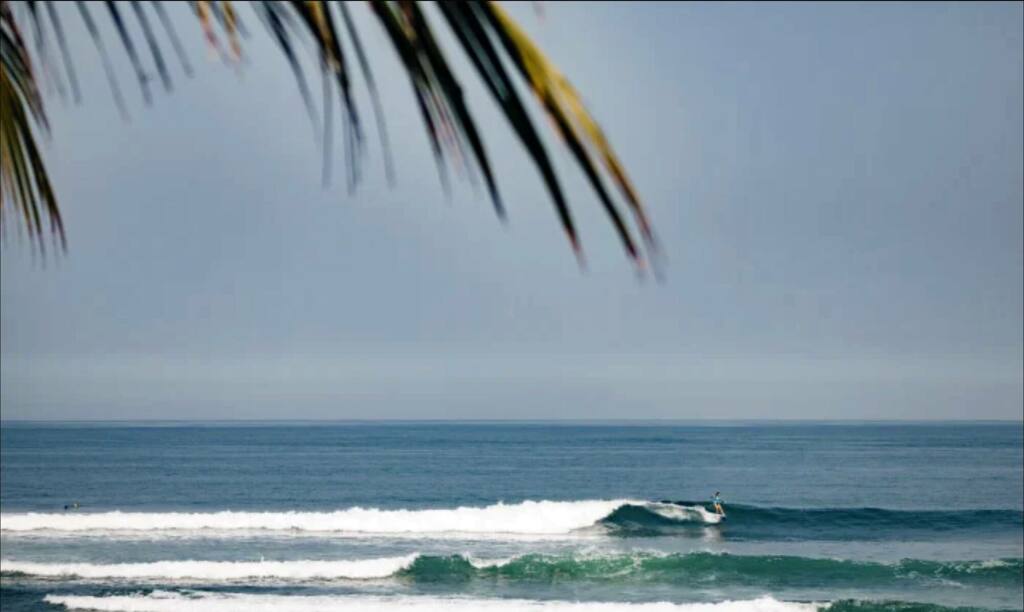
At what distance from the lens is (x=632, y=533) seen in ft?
105

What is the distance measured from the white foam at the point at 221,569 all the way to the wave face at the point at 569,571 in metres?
0.02

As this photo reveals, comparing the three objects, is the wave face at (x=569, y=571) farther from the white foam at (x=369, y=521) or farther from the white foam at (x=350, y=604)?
the white foam at (x=369, y=521)

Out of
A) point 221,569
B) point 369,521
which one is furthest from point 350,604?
point 369,521

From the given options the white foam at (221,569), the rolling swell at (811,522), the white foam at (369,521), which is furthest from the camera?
the rolling swell at (811,522)

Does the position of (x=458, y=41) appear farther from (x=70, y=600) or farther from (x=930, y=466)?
(x=930, y=466)

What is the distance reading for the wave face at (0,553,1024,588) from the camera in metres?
23.0

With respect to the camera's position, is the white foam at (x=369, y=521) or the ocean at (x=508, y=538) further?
the white foam at (x=369, y=521)

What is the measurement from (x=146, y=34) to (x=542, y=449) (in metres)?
81.5

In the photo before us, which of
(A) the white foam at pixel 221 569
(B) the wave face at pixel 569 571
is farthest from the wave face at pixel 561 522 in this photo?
(B) the wave face at pixel 569 571

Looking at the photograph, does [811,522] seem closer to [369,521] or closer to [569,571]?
[369,521]

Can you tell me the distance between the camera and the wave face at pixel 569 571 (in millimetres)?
23016

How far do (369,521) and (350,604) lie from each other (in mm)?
12650

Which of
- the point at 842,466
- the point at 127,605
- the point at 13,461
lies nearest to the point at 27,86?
the point at 127,605

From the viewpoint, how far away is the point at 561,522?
3256 cm
